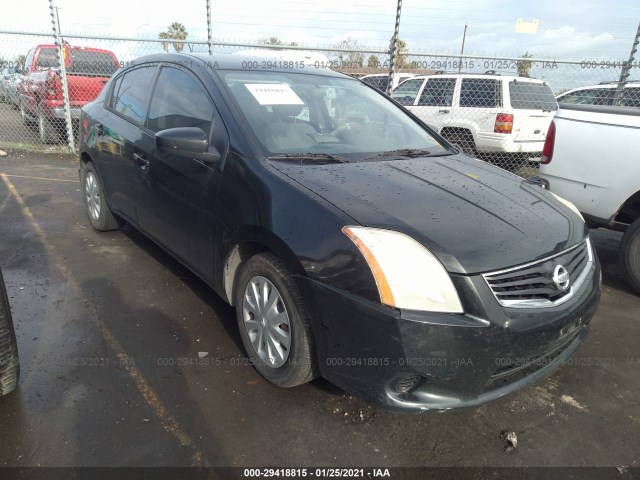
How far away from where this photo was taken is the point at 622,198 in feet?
12.2

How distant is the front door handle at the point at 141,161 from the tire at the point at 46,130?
6.98 meters

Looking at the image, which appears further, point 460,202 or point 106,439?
point 460,202

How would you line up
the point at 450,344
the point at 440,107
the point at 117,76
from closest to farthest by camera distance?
the point at 450,344 < the point at 117,76 < the point at 440,107

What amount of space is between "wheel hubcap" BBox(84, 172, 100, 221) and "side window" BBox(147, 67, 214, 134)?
1.48 metres

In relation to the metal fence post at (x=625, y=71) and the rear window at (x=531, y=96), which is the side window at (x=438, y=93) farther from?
the metal fence post at (x=625, y=71)

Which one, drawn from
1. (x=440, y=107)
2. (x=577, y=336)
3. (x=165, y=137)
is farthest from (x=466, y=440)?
(x=440, y=107)

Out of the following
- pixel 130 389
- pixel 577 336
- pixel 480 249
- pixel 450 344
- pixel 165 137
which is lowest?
pixel 130 389

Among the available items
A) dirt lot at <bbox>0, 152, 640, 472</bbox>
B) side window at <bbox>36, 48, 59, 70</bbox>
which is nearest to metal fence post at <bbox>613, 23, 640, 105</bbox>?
dirt lot at <bbox>0, 152, 640, 472</bbox>

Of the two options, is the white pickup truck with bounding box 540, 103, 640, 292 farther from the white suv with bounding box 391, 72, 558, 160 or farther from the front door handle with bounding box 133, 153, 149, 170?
the white suv with bounding box 391, 72, 558, 160

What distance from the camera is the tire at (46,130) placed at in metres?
9.09

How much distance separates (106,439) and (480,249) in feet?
6.25

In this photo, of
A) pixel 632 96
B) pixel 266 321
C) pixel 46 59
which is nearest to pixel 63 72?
pixel 46 59

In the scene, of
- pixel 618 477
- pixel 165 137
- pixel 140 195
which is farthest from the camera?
pixel 140 195

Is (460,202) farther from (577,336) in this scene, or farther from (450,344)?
(577,336)
